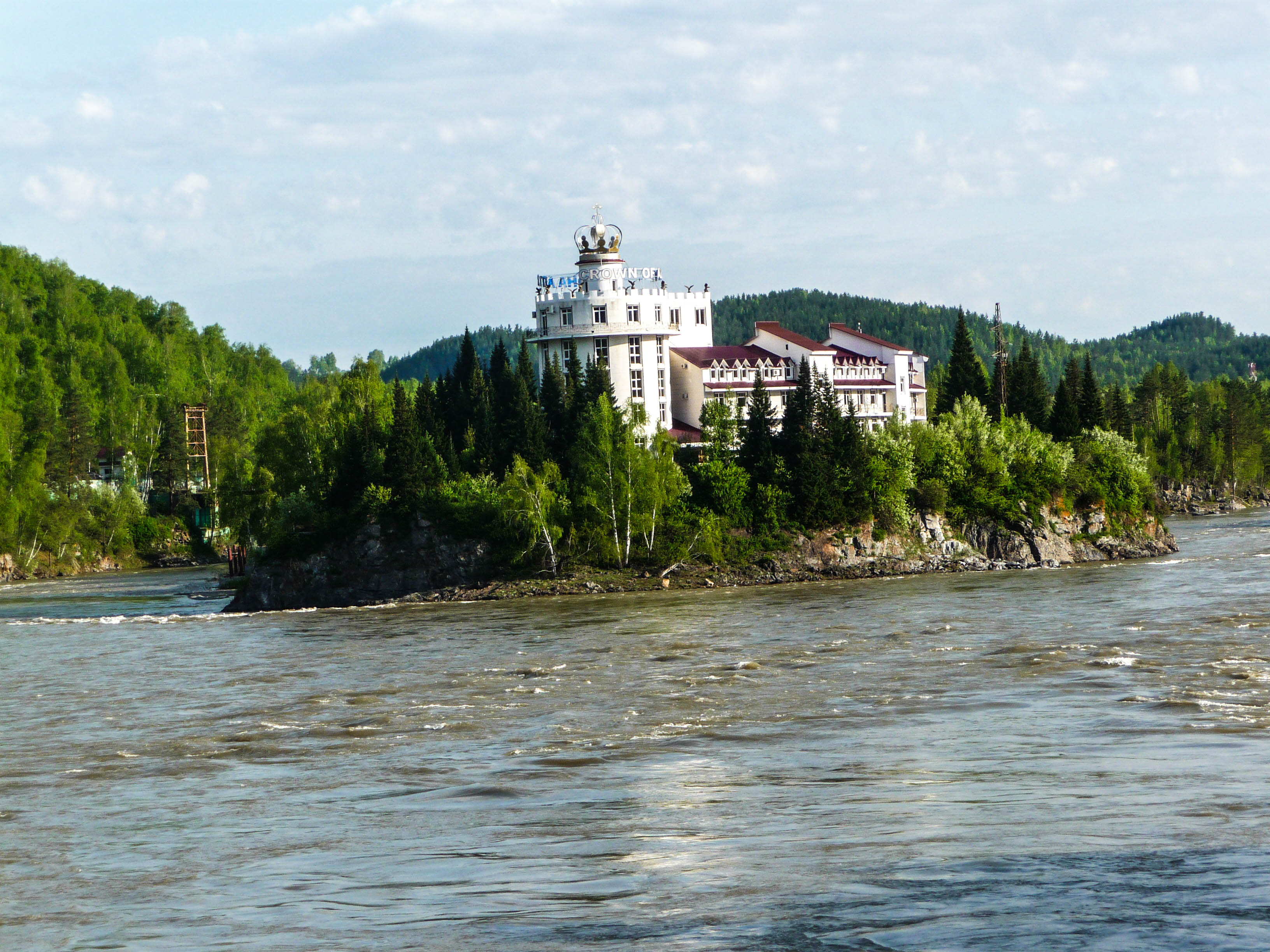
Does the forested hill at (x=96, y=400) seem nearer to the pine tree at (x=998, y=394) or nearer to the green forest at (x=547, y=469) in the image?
the green forest at (x=547, y=469)

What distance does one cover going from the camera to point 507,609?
203 ft

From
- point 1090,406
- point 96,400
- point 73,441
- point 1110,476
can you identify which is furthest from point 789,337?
point 96,400

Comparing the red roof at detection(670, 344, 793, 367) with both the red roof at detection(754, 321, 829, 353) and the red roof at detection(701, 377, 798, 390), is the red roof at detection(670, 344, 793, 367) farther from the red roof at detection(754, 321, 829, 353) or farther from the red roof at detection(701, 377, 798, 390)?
the red roof at detection(754, 321, 829, 353)

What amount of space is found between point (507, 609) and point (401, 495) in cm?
1572

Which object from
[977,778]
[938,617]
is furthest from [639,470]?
[977,778]

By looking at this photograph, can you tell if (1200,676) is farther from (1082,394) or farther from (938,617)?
(1082,394)

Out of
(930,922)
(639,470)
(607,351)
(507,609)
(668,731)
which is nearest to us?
(930,922)

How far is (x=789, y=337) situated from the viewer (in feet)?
323

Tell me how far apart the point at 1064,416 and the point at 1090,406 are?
124 inches

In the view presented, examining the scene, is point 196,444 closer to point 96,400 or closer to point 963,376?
point 96,400

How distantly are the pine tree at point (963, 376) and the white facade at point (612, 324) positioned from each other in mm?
30981

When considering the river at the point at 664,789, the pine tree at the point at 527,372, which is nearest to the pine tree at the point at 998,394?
the pine tree at the point at 527,372

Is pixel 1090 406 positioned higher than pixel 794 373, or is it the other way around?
pixel 794 373

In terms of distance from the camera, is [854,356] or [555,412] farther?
[854,356]
